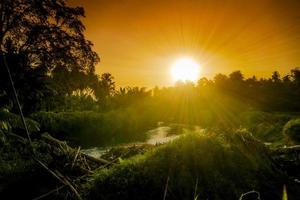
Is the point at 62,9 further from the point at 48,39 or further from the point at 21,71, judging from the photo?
the point at 21,71

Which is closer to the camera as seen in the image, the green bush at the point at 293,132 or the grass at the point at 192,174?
the grass at the point at 192,174

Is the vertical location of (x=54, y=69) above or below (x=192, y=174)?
above

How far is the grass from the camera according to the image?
3.50m

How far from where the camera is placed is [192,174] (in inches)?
147

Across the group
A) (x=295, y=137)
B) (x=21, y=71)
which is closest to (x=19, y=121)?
(x=21, y=71)

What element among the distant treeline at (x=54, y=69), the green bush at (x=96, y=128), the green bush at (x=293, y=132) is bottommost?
the green bush at (x=96, y=128)

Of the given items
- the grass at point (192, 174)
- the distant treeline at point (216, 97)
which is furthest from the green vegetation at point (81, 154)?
the distant treeline at point (216, 97)

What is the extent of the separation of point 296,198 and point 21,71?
25.5 feet

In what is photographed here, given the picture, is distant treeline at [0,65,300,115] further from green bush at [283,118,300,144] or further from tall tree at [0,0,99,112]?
green bush at [283,118,300,144]

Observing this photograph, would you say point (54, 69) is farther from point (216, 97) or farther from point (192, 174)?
point (216, 97)

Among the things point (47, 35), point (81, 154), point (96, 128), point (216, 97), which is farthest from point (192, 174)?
point (216, 97)

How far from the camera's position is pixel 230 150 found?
4.32 meters

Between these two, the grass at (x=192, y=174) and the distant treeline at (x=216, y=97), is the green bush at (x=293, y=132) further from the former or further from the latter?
the distant treeline at (x=216, y=97)

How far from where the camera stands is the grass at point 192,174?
3502mm
